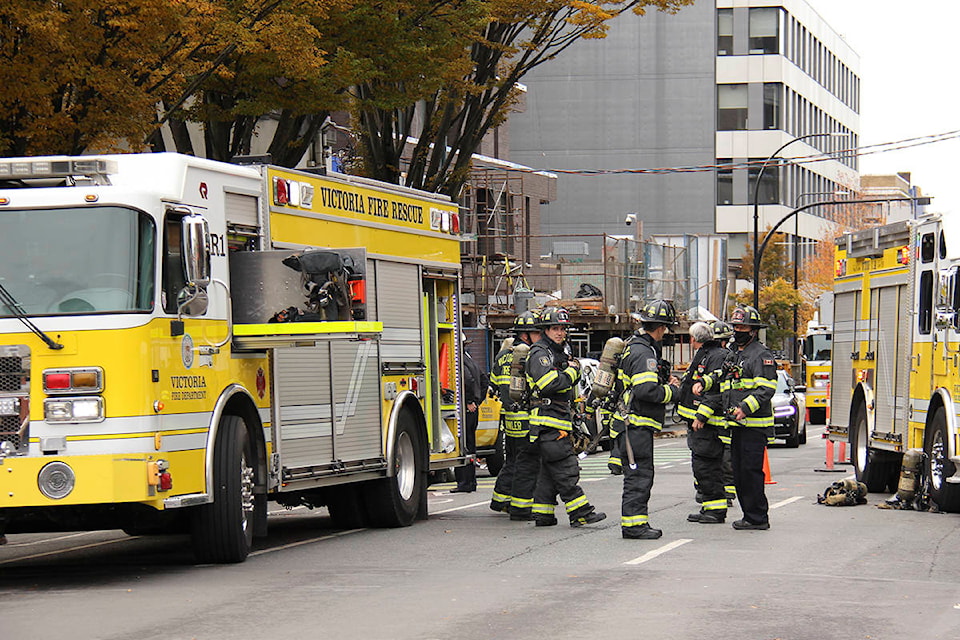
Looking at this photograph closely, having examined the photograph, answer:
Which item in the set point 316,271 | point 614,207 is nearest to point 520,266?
point 316,271

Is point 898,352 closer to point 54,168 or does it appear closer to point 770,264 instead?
A: point 54,168

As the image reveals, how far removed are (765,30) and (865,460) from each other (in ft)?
200

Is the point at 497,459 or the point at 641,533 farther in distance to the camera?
the point at 497,459

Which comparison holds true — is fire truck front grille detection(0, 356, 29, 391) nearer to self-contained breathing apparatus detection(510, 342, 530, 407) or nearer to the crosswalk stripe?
self-contained breathing apparatus detection(510, 342, 530, 407)

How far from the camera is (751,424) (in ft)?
47.4

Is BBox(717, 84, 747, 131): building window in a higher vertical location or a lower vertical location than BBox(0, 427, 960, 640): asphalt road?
higher

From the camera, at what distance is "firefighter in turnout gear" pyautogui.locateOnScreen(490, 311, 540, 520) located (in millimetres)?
Answer: 15156

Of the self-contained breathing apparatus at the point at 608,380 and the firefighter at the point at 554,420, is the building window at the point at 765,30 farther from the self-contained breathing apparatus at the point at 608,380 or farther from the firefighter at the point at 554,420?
the firefighter at the point at 554,420

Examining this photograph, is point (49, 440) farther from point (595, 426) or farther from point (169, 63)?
point (595, 426)

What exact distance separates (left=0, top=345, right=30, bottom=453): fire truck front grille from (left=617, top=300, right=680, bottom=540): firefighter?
16.9 ft

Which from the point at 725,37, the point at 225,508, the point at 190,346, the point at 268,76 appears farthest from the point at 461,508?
the point at 725,37

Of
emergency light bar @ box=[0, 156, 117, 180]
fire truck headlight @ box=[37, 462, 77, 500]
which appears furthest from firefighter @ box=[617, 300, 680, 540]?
emergency light bar @ box=[0, 156, 117, 180]

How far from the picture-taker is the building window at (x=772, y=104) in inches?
3083

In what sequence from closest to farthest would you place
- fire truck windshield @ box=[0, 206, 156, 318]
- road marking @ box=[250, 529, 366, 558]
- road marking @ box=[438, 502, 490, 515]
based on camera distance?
fire truck windshield @ box=[0, 206, 156, 318], road marking @ box=[250, 529, 366, 558], road marking @ box=[438, 502, 490, 515]
